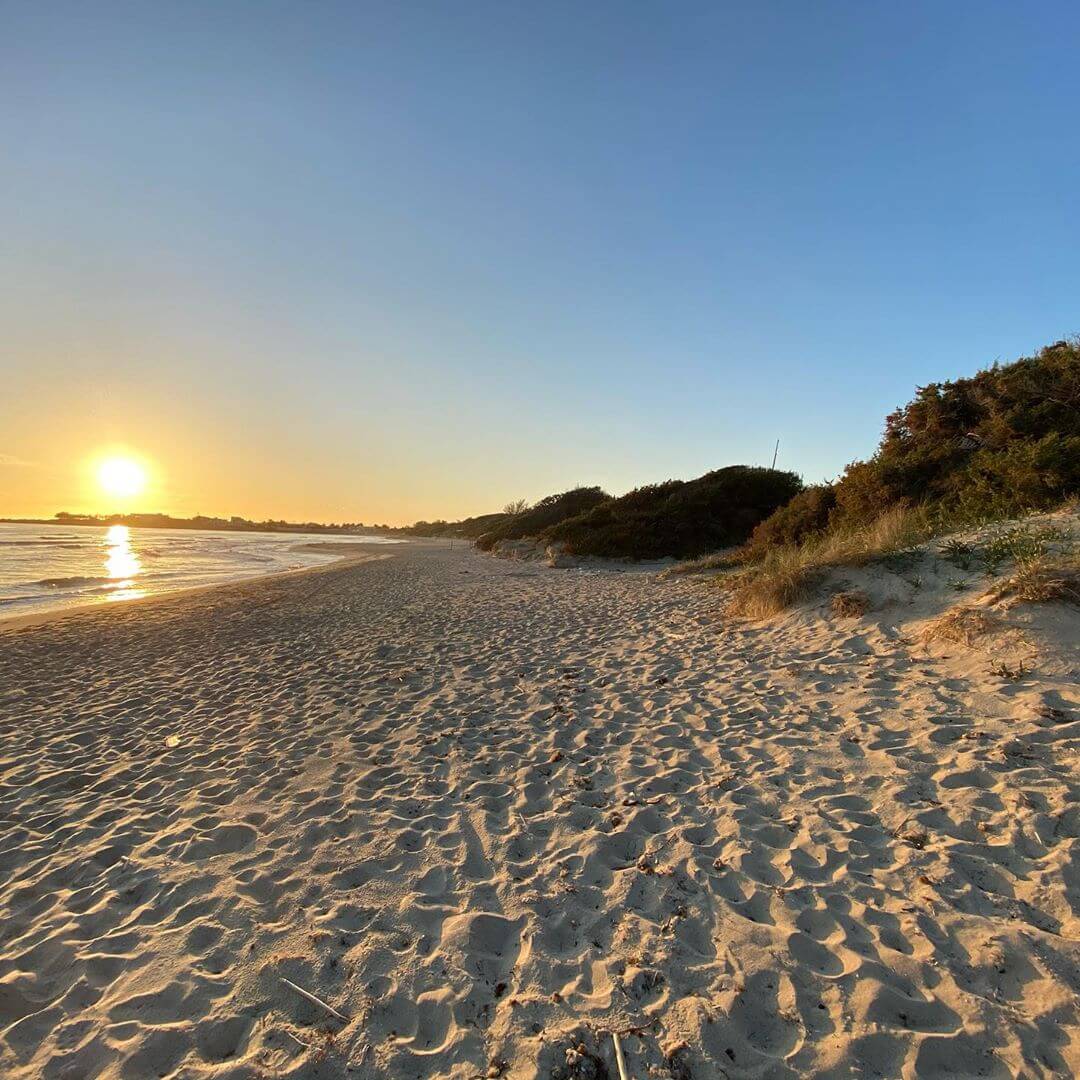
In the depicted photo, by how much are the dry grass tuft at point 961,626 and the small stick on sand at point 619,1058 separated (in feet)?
18.3

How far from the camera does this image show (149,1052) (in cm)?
249

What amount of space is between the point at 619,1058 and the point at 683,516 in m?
20.7

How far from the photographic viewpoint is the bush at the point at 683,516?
70.0ft

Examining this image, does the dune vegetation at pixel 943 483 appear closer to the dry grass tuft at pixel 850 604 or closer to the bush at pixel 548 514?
the dry grass tuft at pixel 850 604

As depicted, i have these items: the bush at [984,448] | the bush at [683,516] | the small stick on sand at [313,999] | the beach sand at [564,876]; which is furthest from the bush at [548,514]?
the small stick on sand at [313,999]

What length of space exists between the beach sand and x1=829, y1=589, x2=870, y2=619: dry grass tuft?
0.55m

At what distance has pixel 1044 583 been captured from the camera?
19.3 feet

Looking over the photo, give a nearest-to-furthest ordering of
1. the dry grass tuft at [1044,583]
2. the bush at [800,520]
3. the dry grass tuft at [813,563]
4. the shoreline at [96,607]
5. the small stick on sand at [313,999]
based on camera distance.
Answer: the small stick on sand at [313,999], the dry grass tuft at [1044,583], the dry grass tuft at [813,563], the shoreline at [96,607], the bush at [800,520]

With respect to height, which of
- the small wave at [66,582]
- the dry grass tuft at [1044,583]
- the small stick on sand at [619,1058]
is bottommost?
the small stick on sand at [619,1058]

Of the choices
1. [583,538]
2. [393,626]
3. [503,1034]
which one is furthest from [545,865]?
[583,538]

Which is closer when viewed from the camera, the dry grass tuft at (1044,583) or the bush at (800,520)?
the dry grass tuft at (1044,583)

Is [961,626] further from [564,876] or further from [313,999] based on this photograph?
[313,999]

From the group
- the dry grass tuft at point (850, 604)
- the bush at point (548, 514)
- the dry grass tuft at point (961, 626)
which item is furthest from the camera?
the bush at point (548, 514)

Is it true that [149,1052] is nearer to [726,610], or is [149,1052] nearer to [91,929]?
[91,929]
